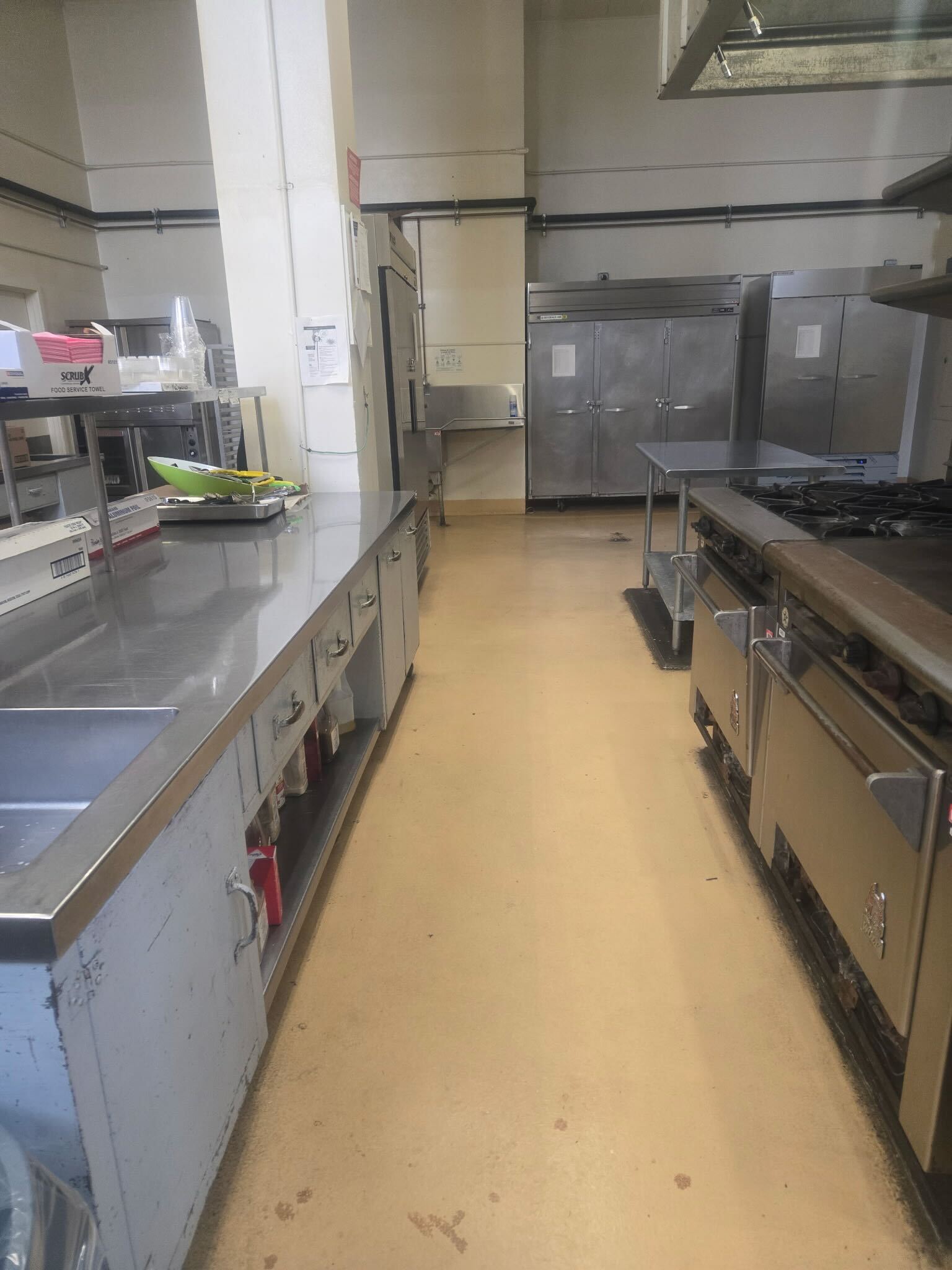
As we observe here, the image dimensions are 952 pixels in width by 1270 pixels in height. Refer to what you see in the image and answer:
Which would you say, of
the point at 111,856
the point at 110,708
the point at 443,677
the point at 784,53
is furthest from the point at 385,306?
the point at 111,856

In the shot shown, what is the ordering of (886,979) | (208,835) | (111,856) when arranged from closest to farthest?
A: 1. (111,856)
2. (208,835)
3. (886,979)

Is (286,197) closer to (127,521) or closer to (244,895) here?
(127,521)

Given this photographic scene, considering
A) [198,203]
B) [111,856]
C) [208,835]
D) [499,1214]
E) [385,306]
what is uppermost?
[198,203]

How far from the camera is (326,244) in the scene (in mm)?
2641

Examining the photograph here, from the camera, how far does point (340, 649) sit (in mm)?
1790

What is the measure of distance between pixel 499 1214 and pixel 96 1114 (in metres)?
0.69

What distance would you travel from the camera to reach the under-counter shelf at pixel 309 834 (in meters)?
1.42

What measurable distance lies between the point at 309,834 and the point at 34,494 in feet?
11.0

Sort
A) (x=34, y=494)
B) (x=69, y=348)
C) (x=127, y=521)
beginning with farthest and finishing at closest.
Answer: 1. (x=34, y=494)
2. (x=127, y=521)
3. (x=69, y=348)

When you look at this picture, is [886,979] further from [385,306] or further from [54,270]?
[54,270]

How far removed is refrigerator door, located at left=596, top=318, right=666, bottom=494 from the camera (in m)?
5.80

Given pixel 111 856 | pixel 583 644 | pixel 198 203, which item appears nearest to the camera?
pixel 111 856

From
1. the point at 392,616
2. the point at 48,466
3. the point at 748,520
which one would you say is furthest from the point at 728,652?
the point at 48,466

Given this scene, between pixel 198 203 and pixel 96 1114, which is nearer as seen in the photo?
pixel 96 1114
